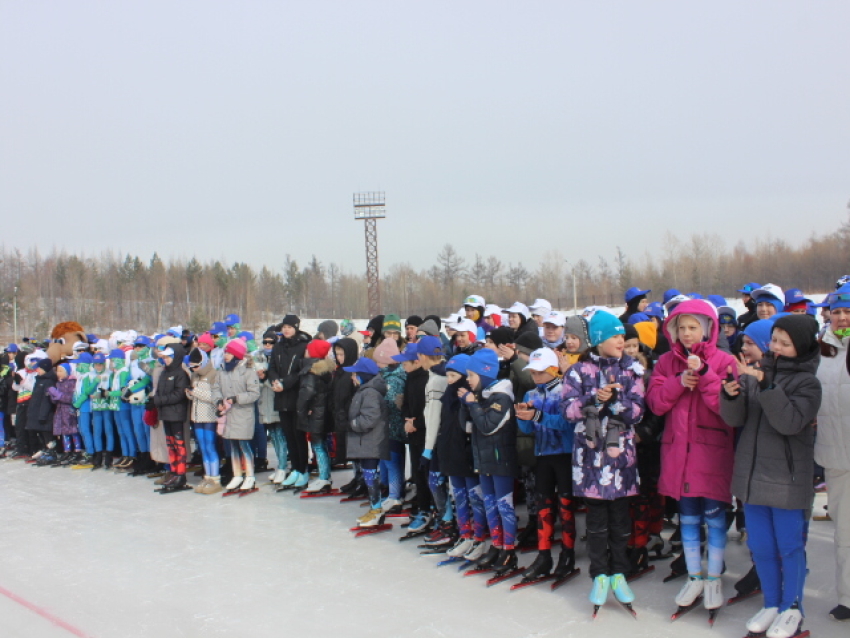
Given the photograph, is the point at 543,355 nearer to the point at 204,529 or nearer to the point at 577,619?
the point at 577,619

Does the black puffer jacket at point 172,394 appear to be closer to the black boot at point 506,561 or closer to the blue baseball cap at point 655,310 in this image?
the black boot at point 506,561

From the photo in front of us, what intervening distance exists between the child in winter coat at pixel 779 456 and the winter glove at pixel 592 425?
782 mm

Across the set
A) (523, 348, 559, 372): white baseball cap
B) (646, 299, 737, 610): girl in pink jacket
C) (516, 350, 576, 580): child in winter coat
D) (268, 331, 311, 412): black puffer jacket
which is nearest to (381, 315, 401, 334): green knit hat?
(268, 331, 311, 412): black puffer jacket

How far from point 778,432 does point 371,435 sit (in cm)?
410

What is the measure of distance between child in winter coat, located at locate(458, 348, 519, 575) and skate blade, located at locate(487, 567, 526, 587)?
2 centimetres

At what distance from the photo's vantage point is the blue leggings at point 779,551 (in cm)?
401

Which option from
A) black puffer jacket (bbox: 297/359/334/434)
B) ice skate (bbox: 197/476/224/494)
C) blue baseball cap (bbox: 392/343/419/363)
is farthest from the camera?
ice skate (bbox: 197/476/224/494)

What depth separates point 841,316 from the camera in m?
4.14

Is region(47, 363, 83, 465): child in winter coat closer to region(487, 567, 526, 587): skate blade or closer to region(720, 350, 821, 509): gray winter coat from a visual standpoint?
region(487, 567, 526, 587): skate blade

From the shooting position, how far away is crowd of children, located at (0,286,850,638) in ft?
13.3

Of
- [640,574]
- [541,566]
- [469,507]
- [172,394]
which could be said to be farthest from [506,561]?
[172,394]

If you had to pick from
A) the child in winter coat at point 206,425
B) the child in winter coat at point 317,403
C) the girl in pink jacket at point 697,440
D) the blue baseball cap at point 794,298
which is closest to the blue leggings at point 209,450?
the child in winter coat at point 206,425

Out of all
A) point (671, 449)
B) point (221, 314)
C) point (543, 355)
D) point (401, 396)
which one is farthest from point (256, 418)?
point (221, 314)

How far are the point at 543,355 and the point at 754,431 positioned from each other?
5.00ft
